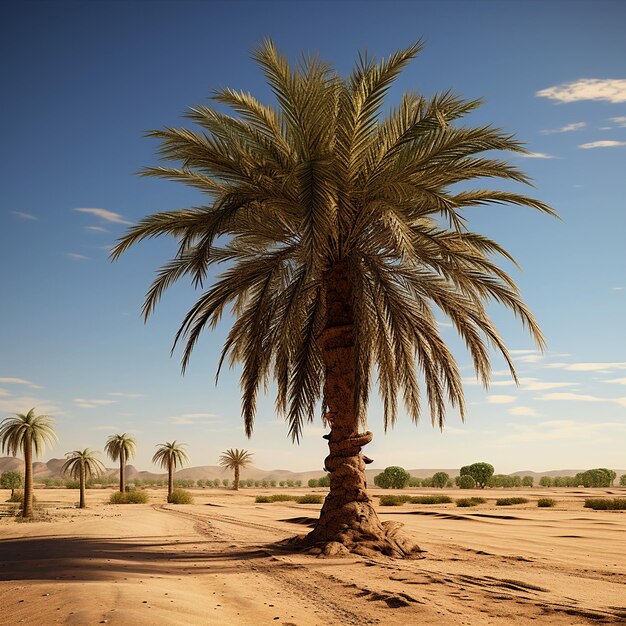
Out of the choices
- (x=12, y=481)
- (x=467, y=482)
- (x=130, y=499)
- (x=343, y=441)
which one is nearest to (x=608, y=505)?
(x=343, y=441)

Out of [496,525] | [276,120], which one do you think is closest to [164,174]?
[276,120]

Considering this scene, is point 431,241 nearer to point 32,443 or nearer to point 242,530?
point 242,530

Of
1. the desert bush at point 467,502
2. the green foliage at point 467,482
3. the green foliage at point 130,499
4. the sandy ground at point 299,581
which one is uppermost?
the sandy ground at point 299,581

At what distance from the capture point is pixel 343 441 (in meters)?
12.7

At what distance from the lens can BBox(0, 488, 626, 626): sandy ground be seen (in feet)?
23.2

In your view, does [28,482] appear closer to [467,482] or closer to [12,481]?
[467,482]

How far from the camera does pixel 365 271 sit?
43.1 ft

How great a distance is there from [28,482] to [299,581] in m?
22.7

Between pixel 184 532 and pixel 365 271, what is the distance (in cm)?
910

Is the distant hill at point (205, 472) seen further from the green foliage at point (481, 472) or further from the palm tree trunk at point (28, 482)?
the palm tree trunk at point (28, 482)

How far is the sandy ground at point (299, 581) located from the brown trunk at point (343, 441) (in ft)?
3.19

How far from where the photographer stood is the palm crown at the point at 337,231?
37.4 ft

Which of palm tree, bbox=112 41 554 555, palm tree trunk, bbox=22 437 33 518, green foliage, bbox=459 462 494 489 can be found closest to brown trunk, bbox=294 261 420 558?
palm tree, bbox=112 41 554 555

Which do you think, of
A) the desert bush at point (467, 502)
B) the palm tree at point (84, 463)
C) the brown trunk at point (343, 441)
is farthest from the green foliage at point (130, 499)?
the brown trunk at point (343, 441)
